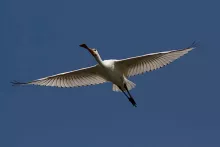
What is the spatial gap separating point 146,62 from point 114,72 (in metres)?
1.26

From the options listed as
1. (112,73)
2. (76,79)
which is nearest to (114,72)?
(112,73)

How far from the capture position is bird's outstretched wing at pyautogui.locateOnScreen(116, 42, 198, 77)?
2718 centimetres

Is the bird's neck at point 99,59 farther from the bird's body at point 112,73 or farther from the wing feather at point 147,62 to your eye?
the wing feather at point 147,62

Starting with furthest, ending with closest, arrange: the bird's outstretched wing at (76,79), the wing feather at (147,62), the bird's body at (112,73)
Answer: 1. the bird's outstretched wing at (76,79)
2. the bird's body at (112,73)
3. the wing feather at (147,62)

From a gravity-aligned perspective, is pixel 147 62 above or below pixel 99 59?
below

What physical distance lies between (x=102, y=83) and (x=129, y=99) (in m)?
1.23

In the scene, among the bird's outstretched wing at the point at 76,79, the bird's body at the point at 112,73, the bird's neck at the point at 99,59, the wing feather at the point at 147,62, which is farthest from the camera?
the bird's outstretched wing at the point at 76,79

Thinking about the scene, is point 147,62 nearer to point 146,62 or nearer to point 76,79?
point 146,62

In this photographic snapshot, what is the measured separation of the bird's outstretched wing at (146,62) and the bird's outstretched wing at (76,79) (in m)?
1.01

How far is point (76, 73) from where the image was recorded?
28469mm

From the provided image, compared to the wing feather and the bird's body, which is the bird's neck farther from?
the wing feather

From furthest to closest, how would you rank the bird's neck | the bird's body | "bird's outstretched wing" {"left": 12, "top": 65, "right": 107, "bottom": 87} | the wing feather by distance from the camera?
"bird's outstretched wing" {"left": 12, "top": 65, "right": 107, "bottom": 87} < the bird's neck < the bird's body < the wing feather

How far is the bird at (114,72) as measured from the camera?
2745 centimetres

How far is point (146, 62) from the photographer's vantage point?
1097 inches
